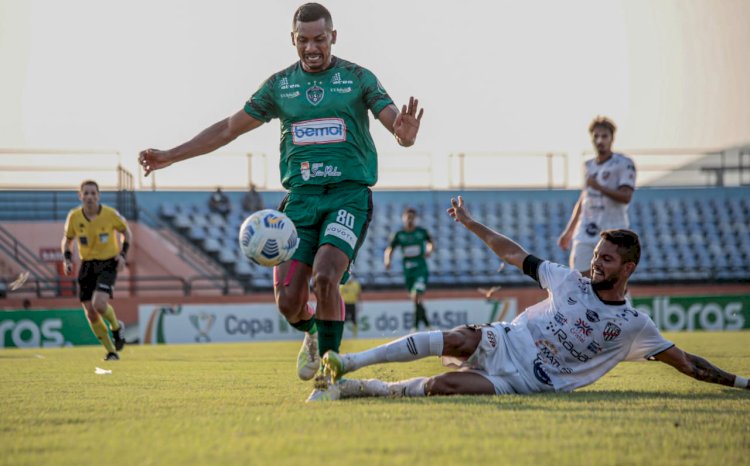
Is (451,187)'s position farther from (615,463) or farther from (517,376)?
(615,463)

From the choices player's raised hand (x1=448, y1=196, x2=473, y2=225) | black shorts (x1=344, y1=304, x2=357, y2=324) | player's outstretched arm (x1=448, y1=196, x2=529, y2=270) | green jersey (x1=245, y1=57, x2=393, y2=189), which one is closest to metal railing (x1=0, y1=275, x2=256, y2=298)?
black shorts (x1=344, y1=304, x2=357, y2=324)

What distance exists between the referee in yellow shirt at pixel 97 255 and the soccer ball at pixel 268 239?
757 cm

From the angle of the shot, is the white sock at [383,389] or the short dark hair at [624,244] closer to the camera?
the white sock at [383,389]

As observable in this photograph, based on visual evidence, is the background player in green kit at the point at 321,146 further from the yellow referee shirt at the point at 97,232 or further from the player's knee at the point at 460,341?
the yellow referee shirt at the point at 97,232

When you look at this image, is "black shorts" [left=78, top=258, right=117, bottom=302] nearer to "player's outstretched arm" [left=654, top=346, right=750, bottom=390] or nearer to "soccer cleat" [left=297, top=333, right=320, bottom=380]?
"soccer cleat" [left=297, top=333, right=320, bottom=380]

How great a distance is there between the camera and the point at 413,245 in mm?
21219

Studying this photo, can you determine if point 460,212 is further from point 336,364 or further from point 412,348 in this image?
point 336,364

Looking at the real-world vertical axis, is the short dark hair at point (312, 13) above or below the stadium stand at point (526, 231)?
above

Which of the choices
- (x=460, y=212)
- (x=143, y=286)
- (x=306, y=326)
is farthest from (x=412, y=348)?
(x=143, y=286)

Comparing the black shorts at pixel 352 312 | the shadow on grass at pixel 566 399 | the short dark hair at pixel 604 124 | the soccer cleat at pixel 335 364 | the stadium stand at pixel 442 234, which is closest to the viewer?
the shadow on grass at pixel 566 399

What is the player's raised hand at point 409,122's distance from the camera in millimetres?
6539

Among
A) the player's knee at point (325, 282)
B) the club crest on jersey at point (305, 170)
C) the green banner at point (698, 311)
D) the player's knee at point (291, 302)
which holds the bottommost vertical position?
the green banner at point (698, 311)

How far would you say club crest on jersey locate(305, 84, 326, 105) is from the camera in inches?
287

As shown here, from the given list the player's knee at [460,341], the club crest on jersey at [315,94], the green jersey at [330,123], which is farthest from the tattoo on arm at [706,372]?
the club crest on jersey at [315,94]
